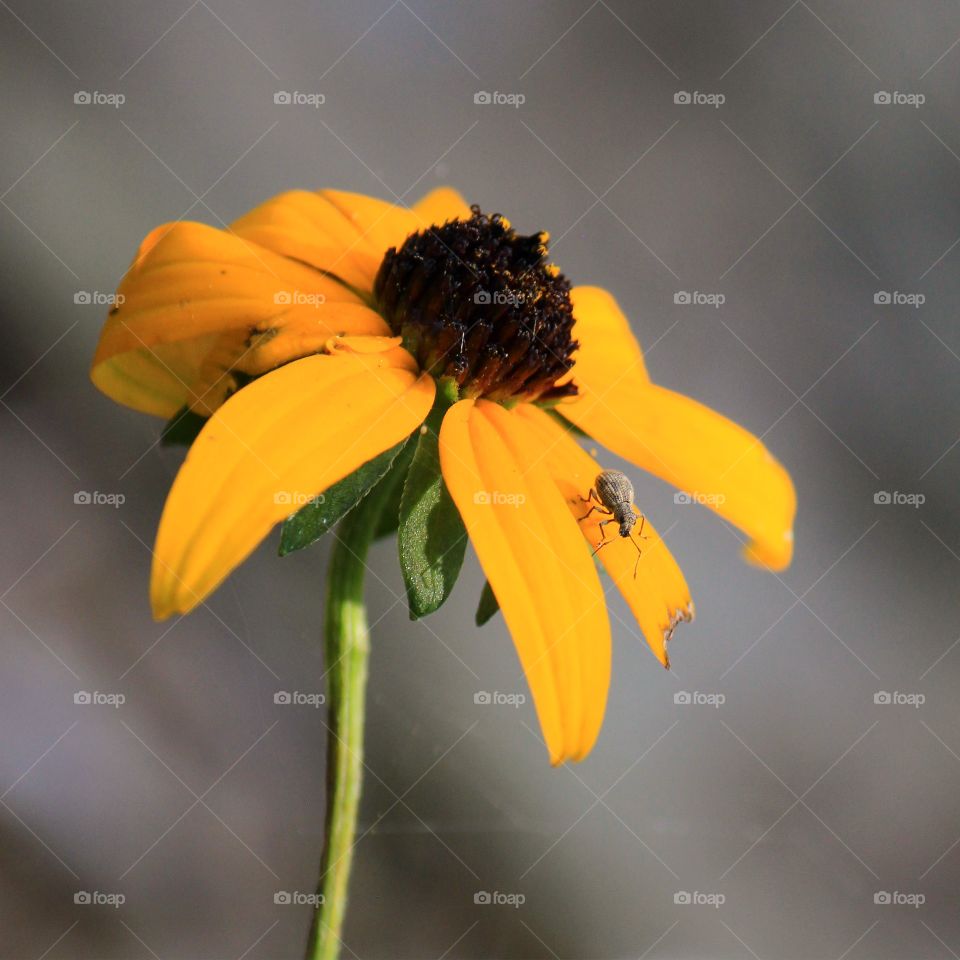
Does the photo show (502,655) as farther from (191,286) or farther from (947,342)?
(947,342)
